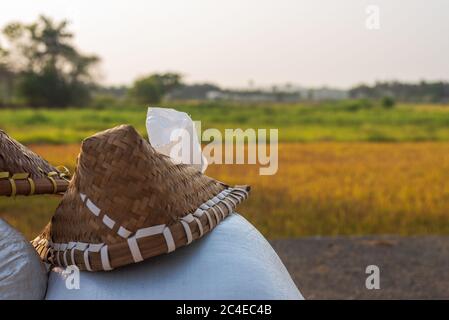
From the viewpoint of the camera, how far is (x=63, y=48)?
28.2 m

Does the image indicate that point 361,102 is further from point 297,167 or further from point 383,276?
point 383,276

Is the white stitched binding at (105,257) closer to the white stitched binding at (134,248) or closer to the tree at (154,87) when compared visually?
Answer: the white stitched binding at (134,248)

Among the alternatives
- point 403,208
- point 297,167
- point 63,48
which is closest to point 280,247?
point 403,208

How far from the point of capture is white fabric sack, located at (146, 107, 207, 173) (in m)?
2.01

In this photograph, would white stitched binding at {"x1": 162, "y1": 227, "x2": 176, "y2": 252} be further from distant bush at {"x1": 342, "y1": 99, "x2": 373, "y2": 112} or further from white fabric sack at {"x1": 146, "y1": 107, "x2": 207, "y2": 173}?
distant bush at {"x1": 342, "y1": 99, "x2": 373, "y2": 112}

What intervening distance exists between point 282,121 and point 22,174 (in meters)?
26.3

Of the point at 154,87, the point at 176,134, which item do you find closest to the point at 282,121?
the point at 154,87

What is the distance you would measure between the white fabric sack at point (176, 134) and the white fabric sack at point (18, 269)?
0.53 metres

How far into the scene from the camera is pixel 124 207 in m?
1.42

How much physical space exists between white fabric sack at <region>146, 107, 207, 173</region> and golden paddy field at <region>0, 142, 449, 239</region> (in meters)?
4.68

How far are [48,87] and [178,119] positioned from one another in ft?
90.3

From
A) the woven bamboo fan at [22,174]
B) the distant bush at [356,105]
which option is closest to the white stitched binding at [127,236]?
the woven bamboo fan at [22,174]

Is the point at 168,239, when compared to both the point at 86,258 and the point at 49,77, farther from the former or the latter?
the point at 49,77
